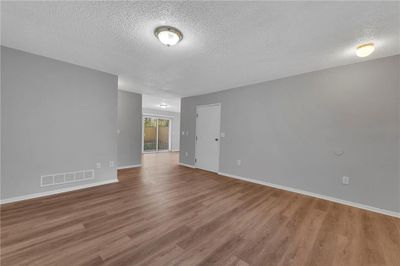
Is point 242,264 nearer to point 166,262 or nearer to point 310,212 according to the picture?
point 166,262

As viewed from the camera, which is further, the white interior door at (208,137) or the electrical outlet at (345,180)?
the white interior door at (208,137)

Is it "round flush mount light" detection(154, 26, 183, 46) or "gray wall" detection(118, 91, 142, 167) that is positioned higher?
"round flush mount light" detection(154, 26, 183, 46)

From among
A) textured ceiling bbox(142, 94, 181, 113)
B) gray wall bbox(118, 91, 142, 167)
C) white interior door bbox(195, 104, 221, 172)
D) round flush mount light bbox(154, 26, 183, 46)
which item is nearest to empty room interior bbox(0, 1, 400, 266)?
round flush mount light bbox(154, 26, 183, 46)

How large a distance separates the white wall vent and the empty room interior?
4 centimetres

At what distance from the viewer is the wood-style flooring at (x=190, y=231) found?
143 cm

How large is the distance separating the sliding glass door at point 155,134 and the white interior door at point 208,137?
13.5ft

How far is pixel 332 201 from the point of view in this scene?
2.73 metres

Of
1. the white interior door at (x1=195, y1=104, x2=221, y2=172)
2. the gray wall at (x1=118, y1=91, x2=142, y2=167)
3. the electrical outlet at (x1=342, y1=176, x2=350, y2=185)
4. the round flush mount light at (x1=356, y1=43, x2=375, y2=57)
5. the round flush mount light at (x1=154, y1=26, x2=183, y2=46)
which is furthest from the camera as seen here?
the gray wall at (x1=118, y1=91, x2=142, y2=167)

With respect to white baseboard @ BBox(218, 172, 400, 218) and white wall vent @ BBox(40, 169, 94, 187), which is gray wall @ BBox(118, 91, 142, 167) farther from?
white baseboard @ BBox(218, 172, 400, 218)

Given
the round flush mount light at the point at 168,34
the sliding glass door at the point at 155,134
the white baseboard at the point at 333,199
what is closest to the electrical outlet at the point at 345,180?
the white baseboard at the point at 333,199

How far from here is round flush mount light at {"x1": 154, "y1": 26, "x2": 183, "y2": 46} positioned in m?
1.78

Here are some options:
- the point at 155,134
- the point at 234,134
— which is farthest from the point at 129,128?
the point at 155,134

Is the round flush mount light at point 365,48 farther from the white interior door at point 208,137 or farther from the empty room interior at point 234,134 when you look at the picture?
the white interior door at point 208,137

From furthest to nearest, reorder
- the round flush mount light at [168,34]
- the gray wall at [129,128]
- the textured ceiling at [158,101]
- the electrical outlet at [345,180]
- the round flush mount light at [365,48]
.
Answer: the textured ceiling at [158,101]
the gray wall at [129,128]
the electrical outlet at [345,180]
the round flush mount light at [365,48]
the round flush mount light at [168,34]
